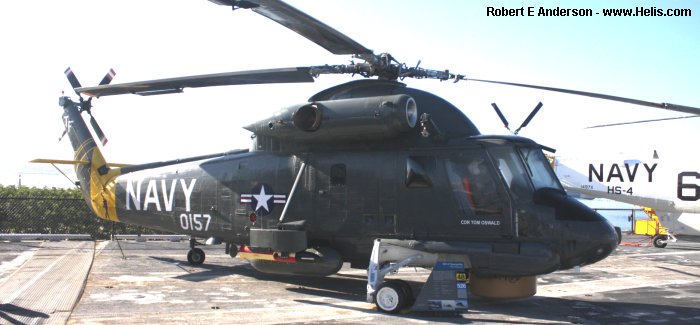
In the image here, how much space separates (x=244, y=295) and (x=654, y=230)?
23.6 m

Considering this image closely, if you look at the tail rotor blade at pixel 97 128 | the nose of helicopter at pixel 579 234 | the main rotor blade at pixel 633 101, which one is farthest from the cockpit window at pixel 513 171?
the tail rotor blade at pixel 97 128

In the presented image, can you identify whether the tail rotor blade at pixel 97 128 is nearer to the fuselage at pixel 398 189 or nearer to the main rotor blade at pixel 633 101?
the fuselage at pixel 398 189

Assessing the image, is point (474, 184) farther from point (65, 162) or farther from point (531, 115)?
point (65, 162)

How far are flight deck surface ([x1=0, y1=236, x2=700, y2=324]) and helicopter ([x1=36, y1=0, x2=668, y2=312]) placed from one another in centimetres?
60

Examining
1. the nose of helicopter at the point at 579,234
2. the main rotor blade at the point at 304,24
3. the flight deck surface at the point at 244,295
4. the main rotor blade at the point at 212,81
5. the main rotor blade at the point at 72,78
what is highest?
the main rotor blade at the point at 72,78

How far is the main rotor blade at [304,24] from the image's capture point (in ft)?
23.1

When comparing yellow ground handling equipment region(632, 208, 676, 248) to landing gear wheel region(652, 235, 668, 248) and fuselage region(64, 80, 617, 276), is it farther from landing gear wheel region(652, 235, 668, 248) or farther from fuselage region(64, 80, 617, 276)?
fuselage region(64, 80, 617, 276)

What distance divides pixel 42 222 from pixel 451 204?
60.6 feet

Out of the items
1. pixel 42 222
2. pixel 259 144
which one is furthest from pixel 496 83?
pixel 42 222

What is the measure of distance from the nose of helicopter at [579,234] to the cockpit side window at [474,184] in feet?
2.25

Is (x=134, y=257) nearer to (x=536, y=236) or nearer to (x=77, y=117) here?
(x=77, y=117)

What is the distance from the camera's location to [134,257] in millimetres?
14227

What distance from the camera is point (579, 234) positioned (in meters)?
8.22

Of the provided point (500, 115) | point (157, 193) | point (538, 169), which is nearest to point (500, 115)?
point (500, 115)
